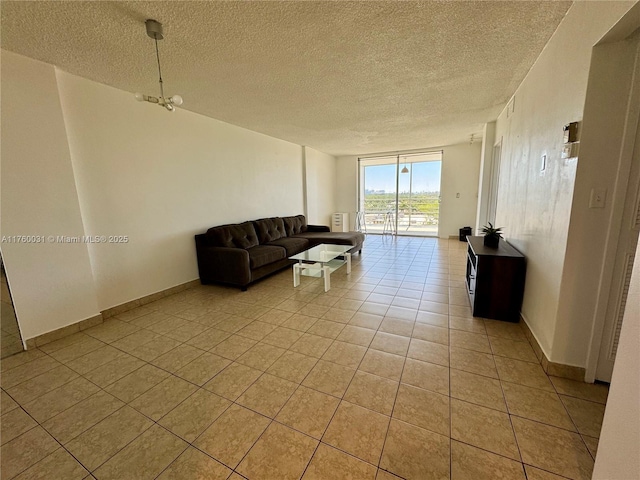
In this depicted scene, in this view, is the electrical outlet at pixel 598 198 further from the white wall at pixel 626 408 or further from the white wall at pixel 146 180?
the white wall at pixel 146 180

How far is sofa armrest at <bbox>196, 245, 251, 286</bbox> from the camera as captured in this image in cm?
341

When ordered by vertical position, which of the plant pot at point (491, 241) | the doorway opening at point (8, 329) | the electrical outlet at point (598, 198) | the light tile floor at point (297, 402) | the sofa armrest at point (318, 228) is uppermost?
the electrical outlet at point (598, 198)

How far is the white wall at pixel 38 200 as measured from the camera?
6.86 feet

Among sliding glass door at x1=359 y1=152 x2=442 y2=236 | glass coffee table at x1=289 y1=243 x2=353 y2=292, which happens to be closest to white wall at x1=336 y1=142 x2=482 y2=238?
sliding glass door at x1=359 y1=152 x2=442 y2=236

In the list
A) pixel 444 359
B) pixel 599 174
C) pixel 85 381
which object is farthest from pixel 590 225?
pixel 85 381

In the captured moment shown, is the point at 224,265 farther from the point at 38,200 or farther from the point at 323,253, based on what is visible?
the point at 38,200

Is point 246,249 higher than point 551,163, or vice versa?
point 551,163

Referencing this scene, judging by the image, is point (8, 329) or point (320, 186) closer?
point (8, 329)

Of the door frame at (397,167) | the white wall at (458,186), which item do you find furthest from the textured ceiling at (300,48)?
the door frame at (397,167)

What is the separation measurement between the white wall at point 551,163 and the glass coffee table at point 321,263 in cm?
217

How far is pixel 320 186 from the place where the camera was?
713 cm

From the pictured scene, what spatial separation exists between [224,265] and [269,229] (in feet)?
4.34

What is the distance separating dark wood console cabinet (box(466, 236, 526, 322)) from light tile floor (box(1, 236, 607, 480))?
15 cm

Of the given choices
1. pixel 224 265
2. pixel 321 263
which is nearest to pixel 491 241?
pixel 321 263
